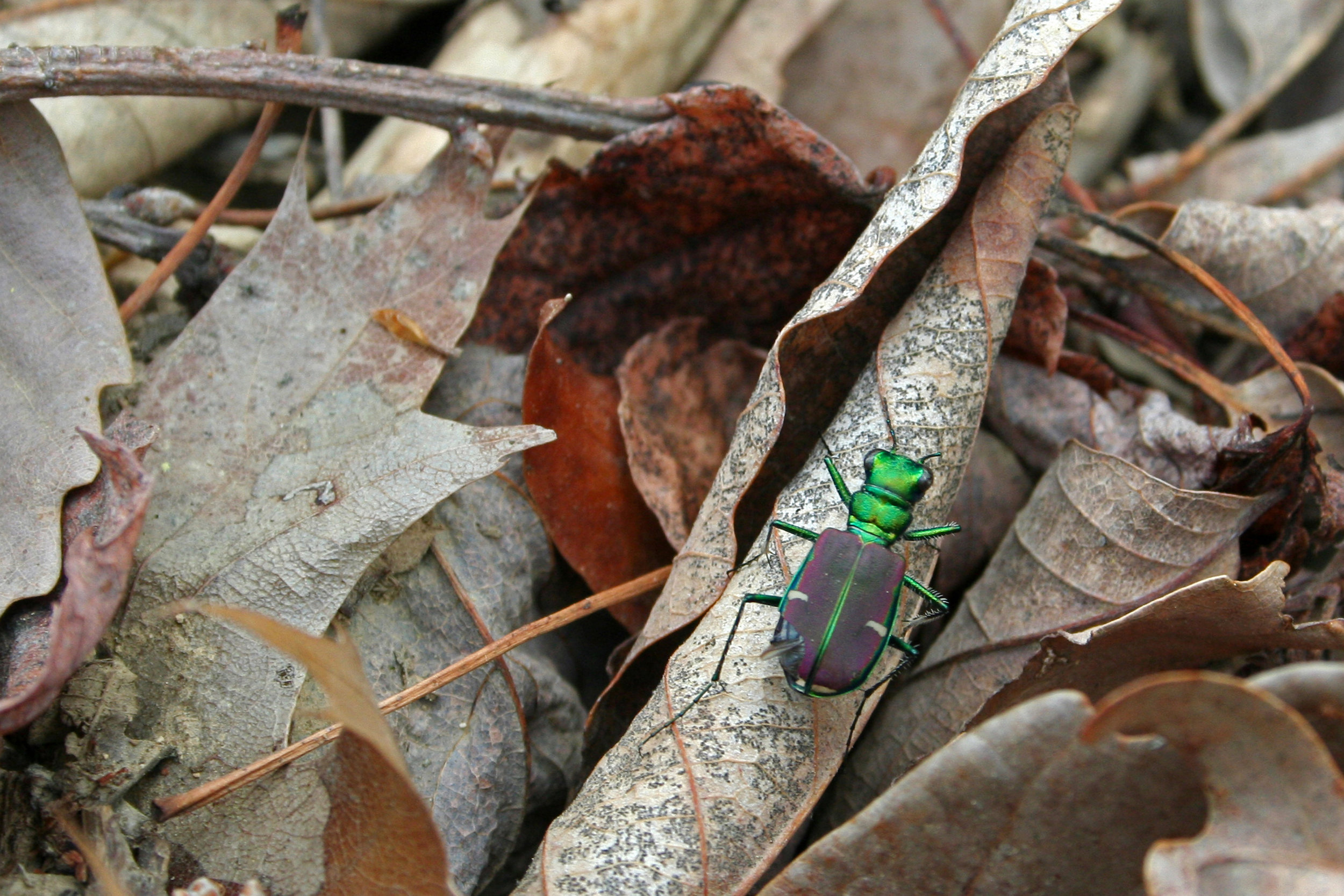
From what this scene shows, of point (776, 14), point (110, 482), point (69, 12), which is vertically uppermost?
point (776, 14)

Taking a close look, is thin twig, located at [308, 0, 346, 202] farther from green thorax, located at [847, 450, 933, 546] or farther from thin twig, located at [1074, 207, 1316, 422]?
thin twig, located at [1074, 207, 1316, 422]

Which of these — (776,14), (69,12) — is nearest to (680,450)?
(776,14)

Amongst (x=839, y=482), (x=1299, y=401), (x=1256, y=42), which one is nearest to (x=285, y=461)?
(x=839, y=482)

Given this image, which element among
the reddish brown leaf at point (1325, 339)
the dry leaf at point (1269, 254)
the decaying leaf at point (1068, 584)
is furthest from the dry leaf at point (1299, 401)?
the decaying leaf at point (1068, 584)

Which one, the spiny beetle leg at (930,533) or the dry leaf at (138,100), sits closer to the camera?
the spiny beetle leg at (930,533)

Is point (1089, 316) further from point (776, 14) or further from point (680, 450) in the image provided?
point (776, 14)

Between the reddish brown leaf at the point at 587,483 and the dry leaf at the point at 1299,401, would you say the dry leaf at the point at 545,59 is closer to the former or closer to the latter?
the reddish brown leaf at the point at 587,483
